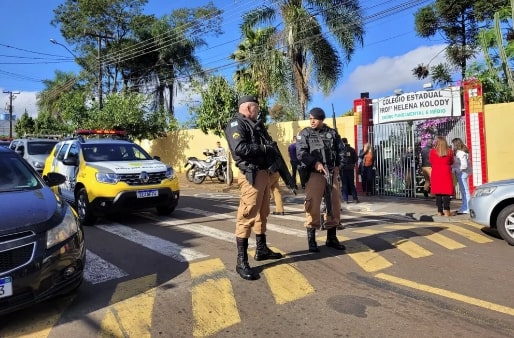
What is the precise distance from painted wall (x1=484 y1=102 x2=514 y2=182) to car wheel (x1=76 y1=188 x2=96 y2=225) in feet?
31.8

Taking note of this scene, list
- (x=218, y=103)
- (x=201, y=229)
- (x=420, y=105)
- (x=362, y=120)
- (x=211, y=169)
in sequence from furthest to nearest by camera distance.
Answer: (x=211, y=169) < (x=218, y=103) < (x=362, y=120) < (x=420, y=105) < (x=201, y=229)

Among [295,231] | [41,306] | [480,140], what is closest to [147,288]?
[41,306]

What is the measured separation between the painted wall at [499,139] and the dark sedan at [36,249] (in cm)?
1078

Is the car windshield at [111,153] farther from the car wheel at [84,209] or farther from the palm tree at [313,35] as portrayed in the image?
the palm tree at [313,35]

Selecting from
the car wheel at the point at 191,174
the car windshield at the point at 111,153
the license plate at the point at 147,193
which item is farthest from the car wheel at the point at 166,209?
the car wheel at the point at 191,174

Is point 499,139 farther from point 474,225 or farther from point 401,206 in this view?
point 474,225

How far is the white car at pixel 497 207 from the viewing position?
22.3ft

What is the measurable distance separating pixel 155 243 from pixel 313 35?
1499 centimetres

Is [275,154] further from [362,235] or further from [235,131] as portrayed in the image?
[362,235]

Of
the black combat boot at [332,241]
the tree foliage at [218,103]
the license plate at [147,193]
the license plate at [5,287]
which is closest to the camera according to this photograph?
the license plate at [5,287]

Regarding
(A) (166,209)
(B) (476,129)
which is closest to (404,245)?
(A) (166,209)

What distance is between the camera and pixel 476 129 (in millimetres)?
11648

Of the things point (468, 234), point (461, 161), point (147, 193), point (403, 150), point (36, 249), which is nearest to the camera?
point (36, 249)

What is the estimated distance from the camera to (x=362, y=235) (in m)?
7.23
